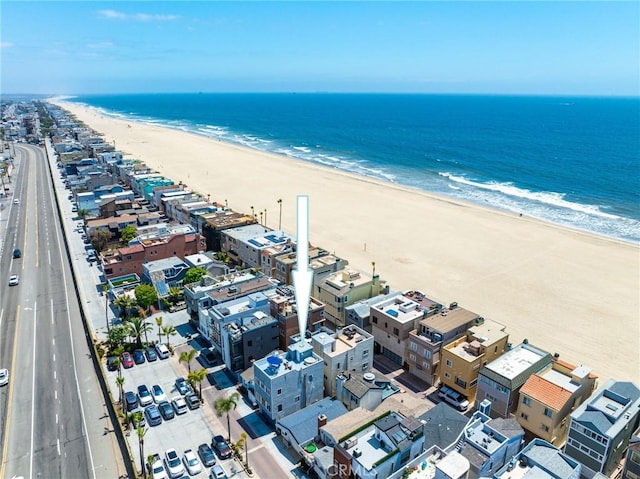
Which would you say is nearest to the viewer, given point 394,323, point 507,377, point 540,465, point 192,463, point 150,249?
point 540,465

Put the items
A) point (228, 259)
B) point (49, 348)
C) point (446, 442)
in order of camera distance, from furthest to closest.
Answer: point (228, 259) → point (49, 348) → point (446, 442)

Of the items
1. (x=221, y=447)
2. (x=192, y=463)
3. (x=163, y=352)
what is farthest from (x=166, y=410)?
(x=163, y=352)

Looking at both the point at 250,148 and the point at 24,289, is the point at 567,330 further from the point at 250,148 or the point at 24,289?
the point at 250,148

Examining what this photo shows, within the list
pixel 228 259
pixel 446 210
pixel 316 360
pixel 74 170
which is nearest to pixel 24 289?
pixel 228 259

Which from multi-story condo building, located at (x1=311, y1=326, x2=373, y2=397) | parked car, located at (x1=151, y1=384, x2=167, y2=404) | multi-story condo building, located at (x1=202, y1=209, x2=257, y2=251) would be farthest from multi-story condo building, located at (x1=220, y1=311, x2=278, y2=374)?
multi-story condo building, located at (x1=202, y1=209, x2=257, y2=251)

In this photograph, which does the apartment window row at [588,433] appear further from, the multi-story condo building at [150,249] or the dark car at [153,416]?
the multi-story condo building at [150,249]

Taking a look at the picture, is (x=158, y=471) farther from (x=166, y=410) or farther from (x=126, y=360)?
(x=126, y=360)

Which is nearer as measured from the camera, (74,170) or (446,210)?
(446,210)
